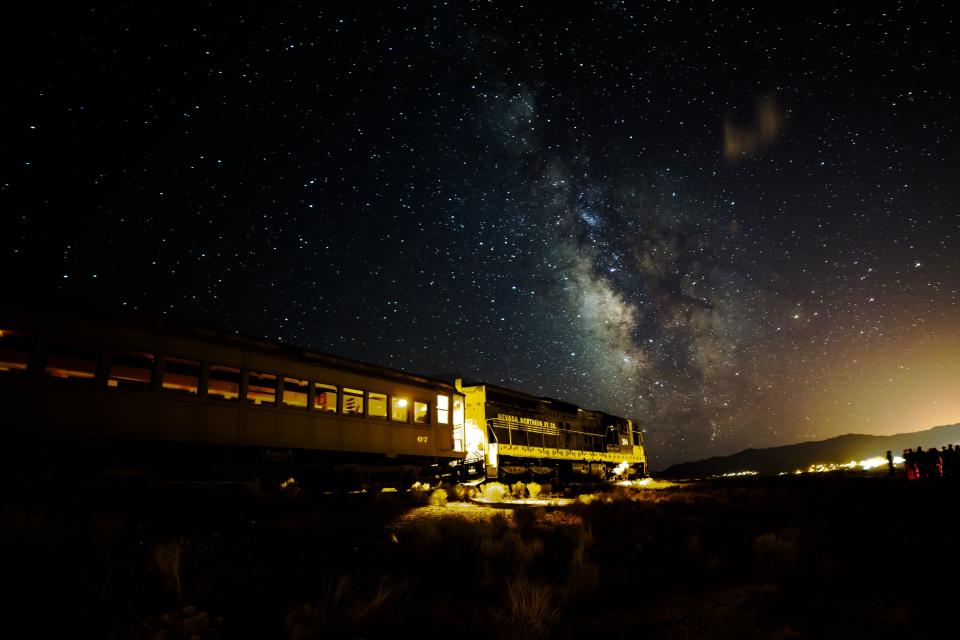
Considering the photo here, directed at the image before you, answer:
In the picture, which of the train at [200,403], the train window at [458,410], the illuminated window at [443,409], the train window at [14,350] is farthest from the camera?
the train window at [458,410]

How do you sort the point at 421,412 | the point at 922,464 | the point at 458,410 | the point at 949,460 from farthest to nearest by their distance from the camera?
1. the point at 922,464
2. the point at 949,460
3. the point at 458,410
4. the point at 421,412

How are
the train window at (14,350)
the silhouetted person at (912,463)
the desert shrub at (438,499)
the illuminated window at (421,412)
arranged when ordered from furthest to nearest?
the silhouetted person at (912,463)
the illuminated window at (421,412)
the desert shrub at (438,499)
the train window at (14,350)

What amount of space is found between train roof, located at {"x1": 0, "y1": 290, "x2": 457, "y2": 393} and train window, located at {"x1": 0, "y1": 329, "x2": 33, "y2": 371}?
39 cm

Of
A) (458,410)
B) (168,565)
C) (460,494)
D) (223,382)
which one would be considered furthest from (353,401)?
(168,565)

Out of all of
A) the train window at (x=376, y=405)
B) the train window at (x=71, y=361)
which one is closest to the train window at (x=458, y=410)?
the train window at (x=376, y=405)

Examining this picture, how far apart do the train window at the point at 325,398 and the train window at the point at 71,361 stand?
15.1ft

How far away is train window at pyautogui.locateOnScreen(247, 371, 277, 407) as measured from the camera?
11.6m

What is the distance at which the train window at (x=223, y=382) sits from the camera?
10883 millimetres

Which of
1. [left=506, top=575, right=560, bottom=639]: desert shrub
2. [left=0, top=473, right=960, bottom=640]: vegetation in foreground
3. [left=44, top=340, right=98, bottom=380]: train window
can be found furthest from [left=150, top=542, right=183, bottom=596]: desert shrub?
[left=44, top=340, right=98, bottom=380]: train window

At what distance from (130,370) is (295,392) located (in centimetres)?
351

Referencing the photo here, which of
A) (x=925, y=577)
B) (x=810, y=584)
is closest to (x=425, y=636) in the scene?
(x=810, y=584)

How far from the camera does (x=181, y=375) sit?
10.4 meters

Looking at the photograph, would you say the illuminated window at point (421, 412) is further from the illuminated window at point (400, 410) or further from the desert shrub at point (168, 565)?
the desert shrub at point (168, 565)

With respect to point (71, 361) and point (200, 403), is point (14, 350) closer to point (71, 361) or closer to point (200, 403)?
point (71, 361)
